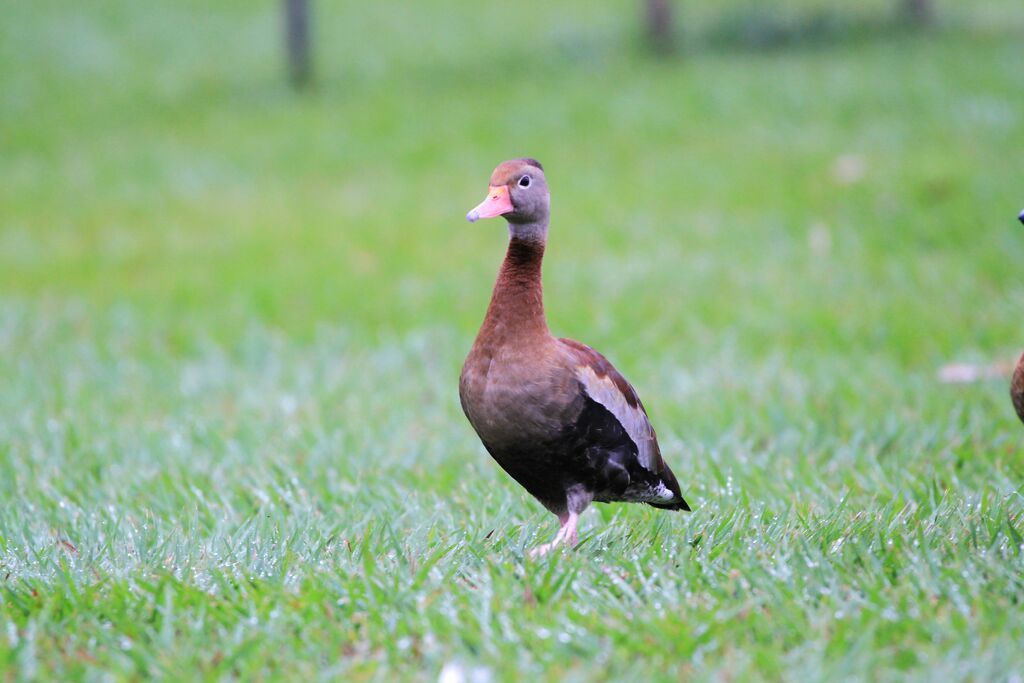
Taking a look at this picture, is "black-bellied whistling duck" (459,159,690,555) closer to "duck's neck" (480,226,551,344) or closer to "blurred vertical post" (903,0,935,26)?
"duck's neck" (480,226,551,344)

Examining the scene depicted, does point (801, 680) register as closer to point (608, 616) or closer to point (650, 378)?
point (608, 616)

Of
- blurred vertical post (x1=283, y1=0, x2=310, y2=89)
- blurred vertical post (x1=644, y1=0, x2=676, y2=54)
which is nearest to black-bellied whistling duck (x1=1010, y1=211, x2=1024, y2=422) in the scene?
blurred vertical post (x1=644, y1=0, x2=676, y2=54)

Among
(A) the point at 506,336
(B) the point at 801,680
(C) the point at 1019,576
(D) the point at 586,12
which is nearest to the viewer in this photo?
(B) the point at 801,680

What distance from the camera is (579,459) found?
3500 millimetres

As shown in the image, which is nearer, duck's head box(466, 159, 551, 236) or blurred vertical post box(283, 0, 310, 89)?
duck's head box(466, 159, 551, 236)

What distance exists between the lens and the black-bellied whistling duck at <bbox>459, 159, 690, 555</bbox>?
340cm

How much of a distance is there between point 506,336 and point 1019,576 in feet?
5.24

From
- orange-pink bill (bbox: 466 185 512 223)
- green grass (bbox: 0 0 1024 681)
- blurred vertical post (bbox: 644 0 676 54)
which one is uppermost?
blurred vertical post (bbox: 644 0 676 54)

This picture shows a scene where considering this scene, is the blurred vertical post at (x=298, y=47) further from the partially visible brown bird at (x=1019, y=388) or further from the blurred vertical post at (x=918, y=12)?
the partially visible brown bird at (x=1019, y=388)

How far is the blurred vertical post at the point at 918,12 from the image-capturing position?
51.5ft

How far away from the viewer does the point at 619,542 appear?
3.70m

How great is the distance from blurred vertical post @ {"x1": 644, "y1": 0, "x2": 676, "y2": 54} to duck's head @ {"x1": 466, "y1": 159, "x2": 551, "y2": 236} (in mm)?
11899

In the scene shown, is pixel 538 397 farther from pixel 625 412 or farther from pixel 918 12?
pixel 918 12

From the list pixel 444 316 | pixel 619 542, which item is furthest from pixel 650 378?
pixel 619 542
